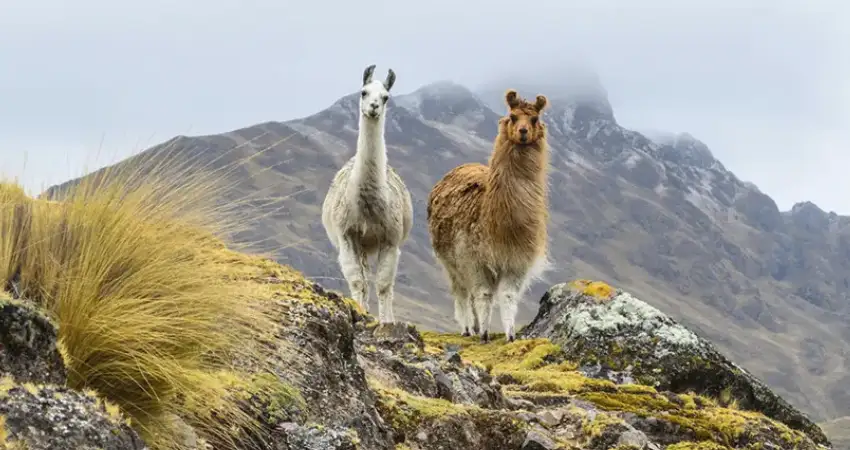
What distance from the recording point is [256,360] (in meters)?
4.55

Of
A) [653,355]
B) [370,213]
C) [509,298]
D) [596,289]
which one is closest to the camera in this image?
[653,355]

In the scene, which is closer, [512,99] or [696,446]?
[696,446]

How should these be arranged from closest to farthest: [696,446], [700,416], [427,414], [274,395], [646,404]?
[274,395]
[427,414]
[696,446]
[700,416]
[646,404]

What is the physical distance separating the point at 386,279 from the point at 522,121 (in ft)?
13.4

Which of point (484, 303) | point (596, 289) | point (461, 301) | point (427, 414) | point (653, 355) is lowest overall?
point (461, 301)

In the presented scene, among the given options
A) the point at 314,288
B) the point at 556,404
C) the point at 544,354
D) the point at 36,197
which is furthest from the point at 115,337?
the point at 544,354

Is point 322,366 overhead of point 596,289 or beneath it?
overhead

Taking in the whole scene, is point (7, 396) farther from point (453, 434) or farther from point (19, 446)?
point (453, 434)

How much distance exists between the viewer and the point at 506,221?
564 inches

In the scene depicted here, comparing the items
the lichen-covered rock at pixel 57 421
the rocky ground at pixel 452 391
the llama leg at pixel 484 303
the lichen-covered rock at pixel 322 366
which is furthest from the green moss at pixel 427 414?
the llama leg at pixel 484 303

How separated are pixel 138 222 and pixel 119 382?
92 cm

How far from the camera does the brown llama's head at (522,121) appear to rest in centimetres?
1451

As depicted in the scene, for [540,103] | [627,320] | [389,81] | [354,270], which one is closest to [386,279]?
[354,270]

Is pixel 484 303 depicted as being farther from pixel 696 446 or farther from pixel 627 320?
pixel 696 446
